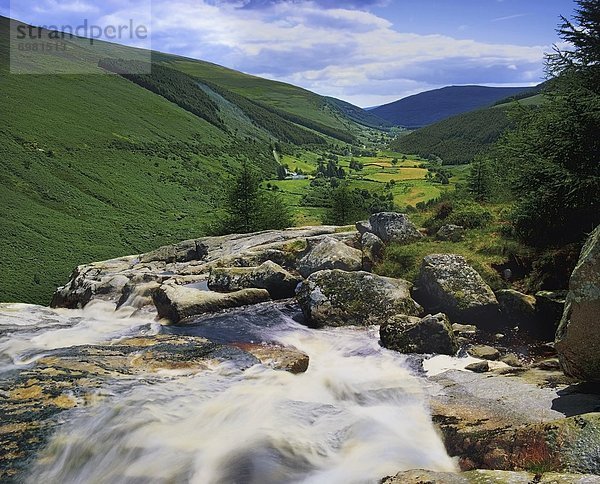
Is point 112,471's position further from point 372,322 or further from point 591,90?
point 591,90

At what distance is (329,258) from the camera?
27.9m

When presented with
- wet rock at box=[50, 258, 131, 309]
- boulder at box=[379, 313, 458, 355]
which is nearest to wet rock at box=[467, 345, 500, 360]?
boulder at box=[379, 313, 458, 355]

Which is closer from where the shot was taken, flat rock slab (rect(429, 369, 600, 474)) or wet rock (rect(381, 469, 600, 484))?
wet rock (rect(381, 469, 600, 484))

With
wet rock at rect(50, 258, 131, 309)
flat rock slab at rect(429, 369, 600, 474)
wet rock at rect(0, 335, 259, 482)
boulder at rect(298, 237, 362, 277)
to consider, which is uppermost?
boulder at rect(298, 237, 362, 277)

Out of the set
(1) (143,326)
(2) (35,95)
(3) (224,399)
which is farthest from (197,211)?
(3) (224,399)

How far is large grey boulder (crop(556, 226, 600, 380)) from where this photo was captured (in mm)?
11906

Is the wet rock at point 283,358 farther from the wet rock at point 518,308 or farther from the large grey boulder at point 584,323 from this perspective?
the wet rock at point 518,308

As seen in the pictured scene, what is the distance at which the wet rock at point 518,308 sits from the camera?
19916mm

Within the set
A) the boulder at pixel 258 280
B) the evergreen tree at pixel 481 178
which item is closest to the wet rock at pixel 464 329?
the boulder at pixel 258 280

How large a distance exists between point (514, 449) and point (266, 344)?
11.9 meters

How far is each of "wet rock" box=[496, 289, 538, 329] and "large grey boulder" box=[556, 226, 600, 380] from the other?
7.38 metres

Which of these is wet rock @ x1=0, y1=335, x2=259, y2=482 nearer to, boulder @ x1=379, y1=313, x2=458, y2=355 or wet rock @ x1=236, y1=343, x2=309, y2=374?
wet rock @ x1=236, y1=343, x2=309, y2=374

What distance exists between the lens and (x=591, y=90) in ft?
72.6

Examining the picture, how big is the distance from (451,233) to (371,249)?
502 cm
